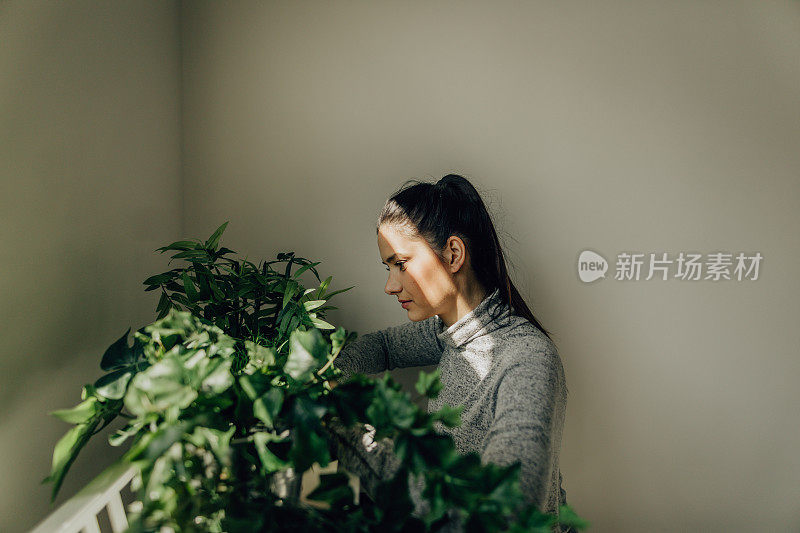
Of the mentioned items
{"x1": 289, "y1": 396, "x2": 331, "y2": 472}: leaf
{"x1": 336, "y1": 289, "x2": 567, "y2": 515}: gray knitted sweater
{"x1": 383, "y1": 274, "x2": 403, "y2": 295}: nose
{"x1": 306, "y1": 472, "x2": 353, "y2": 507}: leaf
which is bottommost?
{"x1": 336, "y1": 289, "x2": 567, "y2": 515}: gray knitted sweater

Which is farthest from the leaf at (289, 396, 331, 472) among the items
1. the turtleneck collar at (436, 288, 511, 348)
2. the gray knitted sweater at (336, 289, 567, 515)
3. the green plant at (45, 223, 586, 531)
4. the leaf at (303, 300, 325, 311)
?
the turtleneck collar at (436, 288, 511, 348)

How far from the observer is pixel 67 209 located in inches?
38.5

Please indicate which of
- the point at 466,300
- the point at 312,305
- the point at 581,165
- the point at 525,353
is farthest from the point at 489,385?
the point at 581,165

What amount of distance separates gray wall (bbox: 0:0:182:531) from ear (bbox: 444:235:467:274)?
81 centimetres

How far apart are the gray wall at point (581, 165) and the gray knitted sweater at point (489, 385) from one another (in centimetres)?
17

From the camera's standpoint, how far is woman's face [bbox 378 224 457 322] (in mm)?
1172

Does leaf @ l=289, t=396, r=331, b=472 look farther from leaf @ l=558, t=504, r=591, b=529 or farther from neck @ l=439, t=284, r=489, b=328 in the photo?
neck @ l=439, t=284, r=489, b=328

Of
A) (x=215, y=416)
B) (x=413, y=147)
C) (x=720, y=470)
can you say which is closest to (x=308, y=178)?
(x=413, y=147)

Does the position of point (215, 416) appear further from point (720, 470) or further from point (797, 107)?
point (797, 107)

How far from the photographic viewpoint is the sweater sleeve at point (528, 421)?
80cm

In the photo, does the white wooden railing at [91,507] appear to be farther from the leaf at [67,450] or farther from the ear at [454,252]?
the ear at [454,252]

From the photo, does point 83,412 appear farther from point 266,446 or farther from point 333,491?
point 333,491

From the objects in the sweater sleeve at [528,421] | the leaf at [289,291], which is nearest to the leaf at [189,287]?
the leaf at [289,291]

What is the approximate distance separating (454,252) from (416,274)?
4.3 inches
